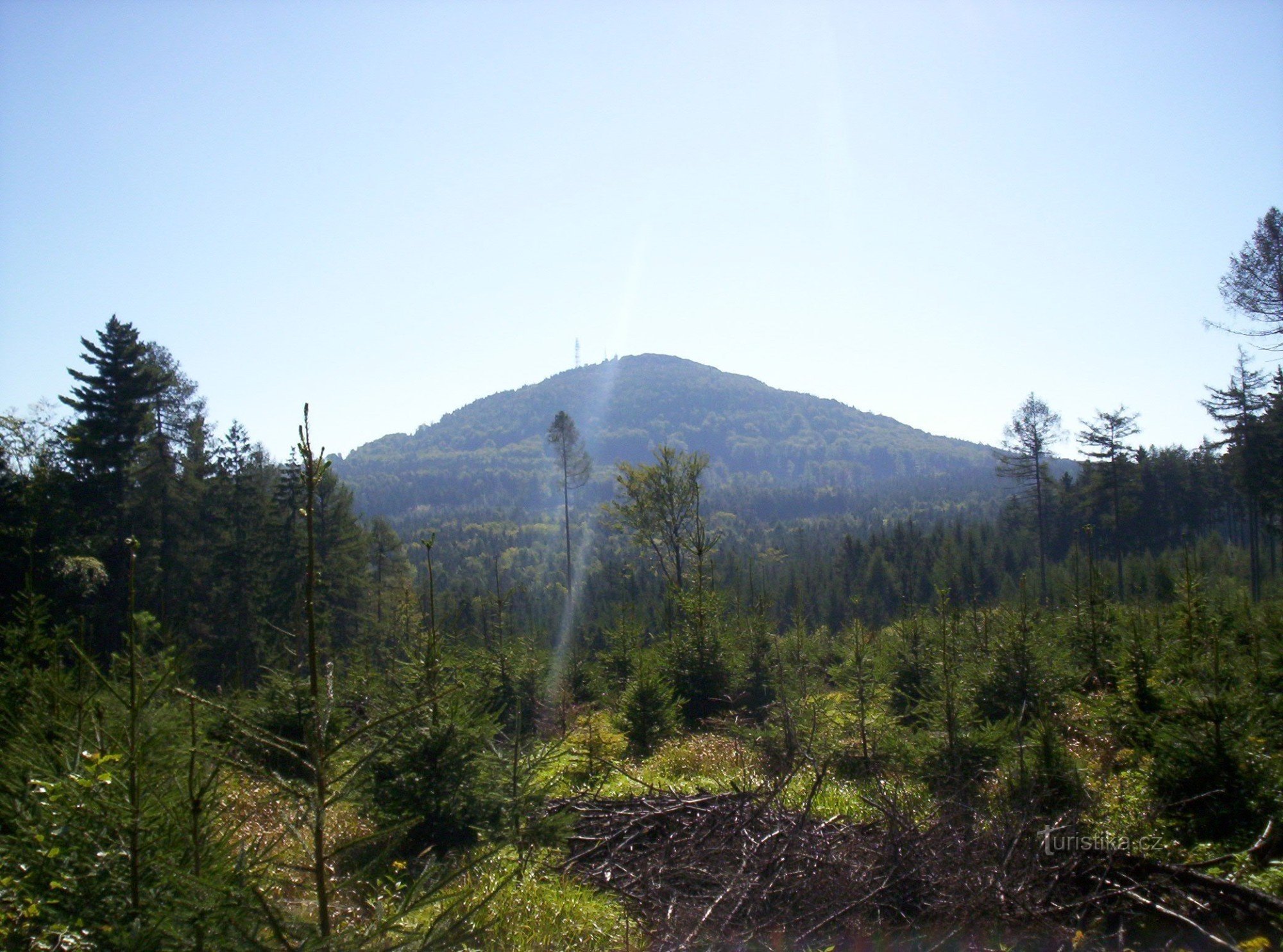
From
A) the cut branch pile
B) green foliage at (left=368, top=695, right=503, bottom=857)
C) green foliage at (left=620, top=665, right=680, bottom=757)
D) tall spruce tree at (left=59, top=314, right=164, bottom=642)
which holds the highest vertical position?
tall spruce tree at (left=59, top=314, right=164, bottom=642)

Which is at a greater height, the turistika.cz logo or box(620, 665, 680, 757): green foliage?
the turistika.cz logo

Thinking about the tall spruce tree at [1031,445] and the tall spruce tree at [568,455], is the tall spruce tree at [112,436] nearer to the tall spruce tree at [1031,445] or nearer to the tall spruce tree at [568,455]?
Result: the tall spruce tree at [568,455]

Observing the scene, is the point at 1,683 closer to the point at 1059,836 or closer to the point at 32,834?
the point at 32,834

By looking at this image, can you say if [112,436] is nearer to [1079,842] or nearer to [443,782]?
[443,782]

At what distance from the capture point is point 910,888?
5746 mm

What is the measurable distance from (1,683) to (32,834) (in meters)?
5.46

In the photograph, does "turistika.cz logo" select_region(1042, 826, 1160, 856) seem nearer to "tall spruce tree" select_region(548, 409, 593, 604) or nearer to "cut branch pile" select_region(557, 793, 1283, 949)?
"cut branch pile" select_region(557, 793, 1283, 949)

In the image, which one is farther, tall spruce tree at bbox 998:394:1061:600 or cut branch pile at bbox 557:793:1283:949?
tall spruce tree at bbox 998:394:1061:600

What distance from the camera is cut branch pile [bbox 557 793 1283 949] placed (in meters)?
5.18

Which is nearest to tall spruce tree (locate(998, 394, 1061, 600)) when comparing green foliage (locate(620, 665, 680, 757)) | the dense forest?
the dense forest

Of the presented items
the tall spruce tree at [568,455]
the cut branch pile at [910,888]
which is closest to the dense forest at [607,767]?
the cut branch pile at [910,888]

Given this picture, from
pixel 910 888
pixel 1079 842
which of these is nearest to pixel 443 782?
pixel 910 888

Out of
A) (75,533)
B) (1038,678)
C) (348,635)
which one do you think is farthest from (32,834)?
(348,635)

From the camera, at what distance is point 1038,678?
35.3 feet
